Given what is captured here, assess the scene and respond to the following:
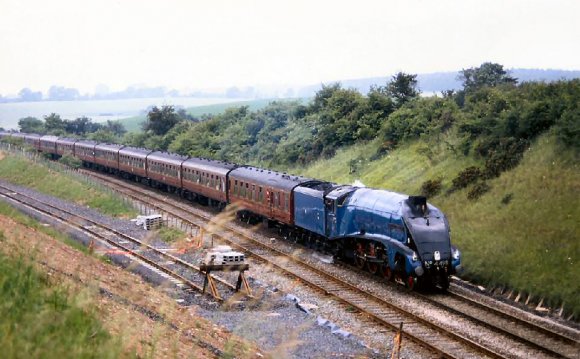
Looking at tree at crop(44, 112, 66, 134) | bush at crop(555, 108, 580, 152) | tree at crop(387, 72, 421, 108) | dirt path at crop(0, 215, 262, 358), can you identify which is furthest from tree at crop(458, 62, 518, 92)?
tree at crop(44, 112, 66, 134)

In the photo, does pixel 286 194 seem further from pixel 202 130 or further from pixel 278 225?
pixel 202 130

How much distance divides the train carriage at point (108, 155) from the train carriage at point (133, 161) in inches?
40.8

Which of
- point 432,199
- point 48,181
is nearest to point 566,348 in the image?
point 432,199

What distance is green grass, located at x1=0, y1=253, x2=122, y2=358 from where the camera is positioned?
701cm

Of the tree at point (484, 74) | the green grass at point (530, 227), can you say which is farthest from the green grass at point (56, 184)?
the tree at point (484, 74)

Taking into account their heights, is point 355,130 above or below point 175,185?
above

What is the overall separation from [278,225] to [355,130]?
18.8 m

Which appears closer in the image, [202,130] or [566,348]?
[566,348]

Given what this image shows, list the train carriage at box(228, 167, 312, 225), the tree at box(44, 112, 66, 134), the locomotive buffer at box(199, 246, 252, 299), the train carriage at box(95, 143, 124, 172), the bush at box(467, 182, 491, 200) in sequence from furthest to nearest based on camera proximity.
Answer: the tree at box(44, 112, 66, 134), the train carriage at box(95, 143, 124, 172), the train carriage at box(228, 167, 312, 225), the bush at box(467, 182, 491, 200), the locomotive buffer at box(199, 246, 252, 299)

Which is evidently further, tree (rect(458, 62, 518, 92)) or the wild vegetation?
tree (rect(458, 62, 518, 92))

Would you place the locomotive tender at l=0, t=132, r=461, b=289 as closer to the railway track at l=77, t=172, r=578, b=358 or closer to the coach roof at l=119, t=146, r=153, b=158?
the railway track at l=77, t=172, r=578, b=358

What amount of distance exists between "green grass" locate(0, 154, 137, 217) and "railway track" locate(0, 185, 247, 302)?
310 centimetres

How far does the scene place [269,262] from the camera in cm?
2544

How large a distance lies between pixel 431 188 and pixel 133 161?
102 ft
